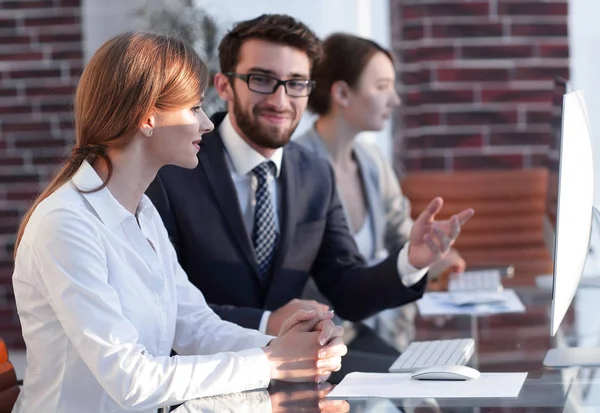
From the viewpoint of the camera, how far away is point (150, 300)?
1874 millimetres

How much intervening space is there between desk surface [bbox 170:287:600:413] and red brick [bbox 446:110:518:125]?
6.89 feet

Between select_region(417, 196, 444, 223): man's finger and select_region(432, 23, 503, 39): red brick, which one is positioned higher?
select_region(432, 23, 503, 39): red brick

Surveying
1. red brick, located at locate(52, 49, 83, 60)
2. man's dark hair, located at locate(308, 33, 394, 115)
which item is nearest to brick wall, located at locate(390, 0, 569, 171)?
man's dark hair, located at locate(308, 33, 394, 115)

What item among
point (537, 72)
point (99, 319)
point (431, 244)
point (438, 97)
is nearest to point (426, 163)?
point (438, 97)

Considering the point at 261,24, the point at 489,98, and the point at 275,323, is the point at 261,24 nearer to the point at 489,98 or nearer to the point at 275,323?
the point at 275,323

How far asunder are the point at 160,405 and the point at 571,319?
119cm

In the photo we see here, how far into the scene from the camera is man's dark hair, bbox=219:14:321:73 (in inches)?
105

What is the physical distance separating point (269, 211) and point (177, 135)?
733 mm

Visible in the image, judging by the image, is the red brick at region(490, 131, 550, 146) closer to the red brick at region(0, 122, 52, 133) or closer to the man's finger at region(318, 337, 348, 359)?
the red brick at region(0, 122, 52, 133)

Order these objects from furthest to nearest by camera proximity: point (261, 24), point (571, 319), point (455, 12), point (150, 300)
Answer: point (455, 12) < point (261, 24) < point (571, 319) < point (150, 300)

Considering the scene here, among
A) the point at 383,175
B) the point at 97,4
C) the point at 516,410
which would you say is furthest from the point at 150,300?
the point at 97,4

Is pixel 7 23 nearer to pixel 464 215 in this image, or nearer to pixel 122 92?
pixel 464 215

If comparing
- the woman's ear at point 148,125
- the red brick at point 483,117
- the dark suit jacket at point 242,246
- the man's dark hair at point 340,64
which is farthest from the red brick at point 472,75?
the woman's ear at point 148,125

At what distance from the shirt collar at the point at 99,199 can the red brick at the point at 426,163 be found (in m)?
2.93
